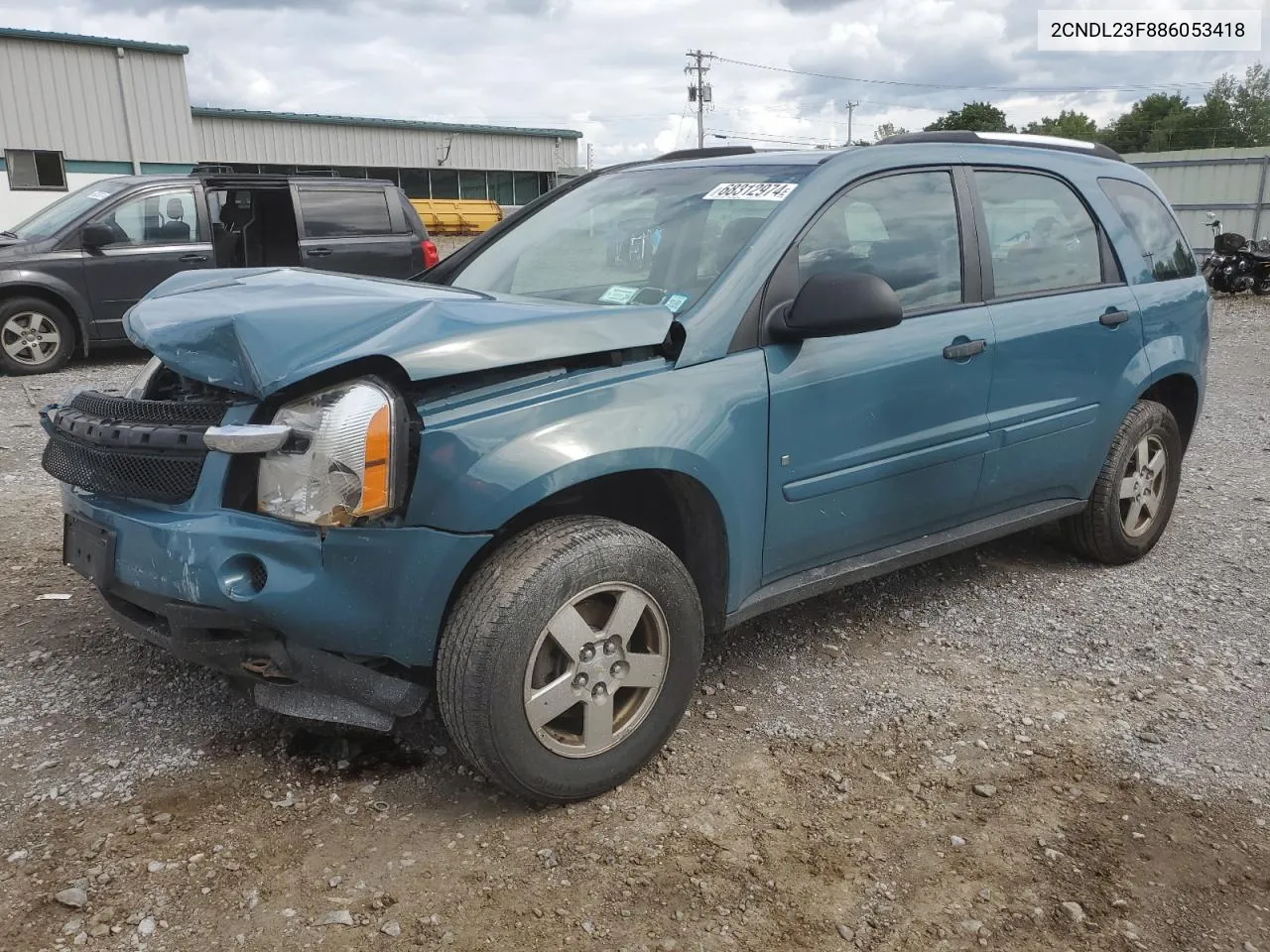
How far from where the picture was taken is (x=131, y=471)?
2.52 m

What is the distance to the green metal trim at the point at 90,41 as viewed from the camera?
1994 centimetres

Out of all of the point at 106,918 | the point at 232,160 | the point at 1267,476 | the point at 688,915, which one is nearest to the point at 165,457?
the point at 106,918

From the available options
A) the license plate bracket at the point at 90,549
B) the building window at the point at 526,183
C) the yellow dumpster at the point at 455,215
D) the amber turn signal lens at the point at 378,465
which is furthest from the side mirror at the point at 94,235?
the building window at the point at 526,183

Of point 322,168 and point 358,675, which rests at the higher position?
point 322,168

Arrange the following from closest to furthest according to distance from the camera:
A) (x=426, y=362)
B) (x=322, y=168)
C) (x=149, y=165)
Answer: (x=426, y=362) < (x=149, y=165) < (x=322, y=168)

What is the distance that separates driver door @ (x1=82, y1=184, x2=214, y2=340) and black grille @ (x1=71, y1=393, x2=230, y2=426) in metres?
6.95

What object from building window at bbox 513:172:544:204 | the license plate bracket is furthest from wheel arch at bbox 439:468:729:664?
building window at bbox 513:172:544:204

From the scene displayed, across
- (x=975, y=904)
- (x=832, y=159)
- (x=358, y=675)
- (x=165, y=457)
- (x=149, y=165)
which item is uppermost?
(x=149, y=165)

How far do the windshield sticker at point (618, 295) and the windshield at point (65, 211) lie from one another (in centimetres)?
766

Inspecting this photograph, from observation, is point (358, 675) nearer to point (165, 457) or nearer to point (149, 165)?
point (165, 457)

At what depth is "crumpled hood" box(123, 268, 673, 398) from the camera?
7.59 feet

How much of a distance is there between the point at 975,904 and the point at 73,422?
2.56m

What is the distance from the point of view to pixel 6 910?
2.19 meters

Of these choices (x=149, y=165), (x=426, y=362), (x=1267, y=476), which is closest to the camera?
(x=426, y=362)
